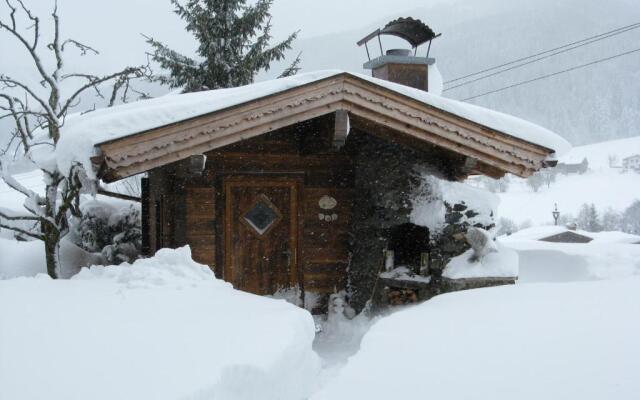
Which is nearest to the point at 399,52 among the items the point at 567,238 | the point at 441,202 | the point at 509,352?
the point at 441,202

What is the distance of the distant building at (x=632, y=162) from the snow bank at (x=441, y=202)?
262 feet

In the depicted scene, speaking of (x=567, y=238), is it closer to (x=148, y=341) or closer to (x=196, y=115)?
(x=196, y=115)

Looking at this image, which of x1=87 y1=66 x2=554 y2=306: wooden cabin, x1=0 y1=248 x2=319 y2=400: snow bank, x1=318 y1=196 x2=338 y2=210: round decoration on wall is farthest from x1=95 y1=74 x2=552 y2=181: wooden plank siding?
x1=0 y1=248 x2=319 y2=400: snow bank

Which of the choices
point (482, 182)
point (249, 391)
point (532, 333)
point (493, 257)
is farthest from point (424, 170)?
point (482, 182)

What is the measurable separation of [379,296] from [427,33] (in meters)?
6.05

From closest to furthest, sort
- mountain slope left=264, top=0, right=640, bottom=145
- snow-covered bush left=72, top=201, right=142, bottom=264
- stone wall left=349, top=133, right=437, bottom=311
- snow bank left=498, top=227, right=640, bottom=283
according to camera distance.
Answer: stone wall left=349, top=133, right=437, bottom=311 < snow-covered bush left=72, top=201, right=142, bottom=264 < snow bank left=498, top=227, right=640, bottom=283 < mountain slope left=264, top=0, right=640, bottom=145

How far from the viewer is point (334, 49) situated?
160625mm

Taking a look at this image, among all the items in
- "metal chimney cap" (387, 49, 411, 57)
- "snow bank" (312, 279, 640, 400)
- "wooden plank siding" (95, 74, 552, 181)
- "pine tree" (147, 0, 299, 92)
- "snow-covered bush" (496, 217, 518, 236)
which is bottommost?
"snow-covered bush" (496, 217, 518, 236)

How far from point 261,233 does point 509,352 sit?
5259 mm

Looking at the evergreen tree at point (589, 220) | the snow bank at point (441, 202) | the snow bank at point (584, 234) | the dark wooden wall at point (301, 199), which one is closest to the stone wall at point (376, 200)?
the snow bank at point (441, 202)

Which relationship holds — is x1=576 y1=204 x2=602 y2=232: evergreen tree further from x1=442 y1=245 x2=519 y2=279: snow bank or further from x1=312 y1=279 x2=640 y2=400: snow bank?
x1=312 y1=279 x2=640 y2=400: snow bank

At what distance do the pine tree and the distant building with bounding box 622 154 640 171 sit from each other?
244ft

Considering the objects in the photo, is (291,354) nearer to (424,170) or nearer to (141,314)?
(141,314)

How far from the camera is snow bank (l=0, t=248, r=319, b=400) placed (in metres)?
2.60
